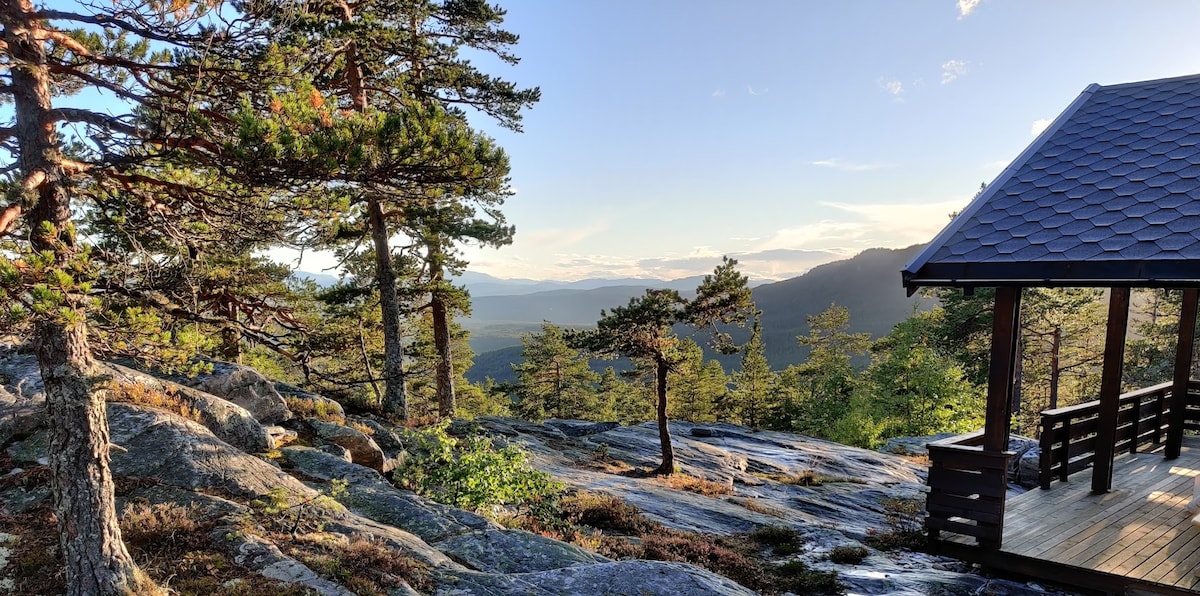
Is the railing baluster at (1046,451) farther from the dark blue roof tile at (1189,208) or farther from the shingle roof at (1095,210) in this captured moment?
the dark blue roof tile at (1189,208)

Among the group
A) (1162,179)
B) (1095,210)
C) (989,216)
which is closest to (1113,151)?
(1162,179)

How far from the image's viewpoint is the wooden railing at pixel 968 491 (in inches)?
296

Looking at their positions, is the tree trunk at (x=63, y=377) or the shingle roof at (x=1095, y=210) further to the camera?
the shingle roof at (x=1095, y=210)

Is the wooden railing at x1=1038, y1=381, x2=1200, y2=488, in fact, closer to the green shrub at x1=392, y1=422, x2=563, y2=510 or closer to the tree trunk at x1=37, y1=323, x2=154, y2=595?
the green shrub at x1=392, y1=422, x2=563, y2=510

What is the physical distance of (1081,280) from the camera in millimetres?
6605

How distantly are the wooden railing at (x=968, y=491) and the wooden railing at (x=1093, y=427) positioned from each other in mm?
2748

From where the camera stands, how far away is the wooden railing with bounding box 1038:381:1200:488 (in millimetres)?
9602

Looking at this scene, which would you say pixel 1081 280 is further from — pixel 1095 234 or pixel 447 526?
pixel 447 526

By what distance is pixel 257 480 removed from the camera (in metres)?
7.16

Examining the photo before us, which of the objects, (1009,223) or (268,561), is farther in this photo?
(1009,223)

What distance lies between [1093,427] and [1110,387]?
2043 millimetres

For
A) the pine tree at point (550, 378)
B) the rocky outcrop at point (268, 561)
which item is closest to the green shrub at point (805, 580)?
the rocky outcrop at point (268, 561)

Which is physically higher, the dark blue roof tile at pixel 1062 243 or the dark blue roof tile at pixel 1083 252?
the dark blue roof tile at pixel 1062 243

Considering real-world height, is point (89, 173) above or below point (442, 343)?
above
